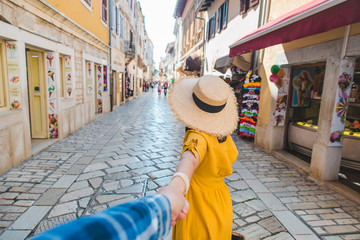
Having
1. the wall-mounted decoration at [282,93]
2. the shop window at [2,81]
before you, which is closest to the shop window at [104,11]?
the shop window at [2,81]

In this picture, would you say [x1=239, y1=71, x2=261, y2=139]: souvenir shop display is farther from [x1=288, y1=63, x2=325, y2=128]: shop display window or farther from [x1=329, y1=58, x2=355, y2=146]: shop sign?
[x1=329, y1=58, x2=355, y2=146]: shop sign

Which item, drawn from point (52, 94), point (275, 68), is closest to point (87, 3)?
point (52, 94)

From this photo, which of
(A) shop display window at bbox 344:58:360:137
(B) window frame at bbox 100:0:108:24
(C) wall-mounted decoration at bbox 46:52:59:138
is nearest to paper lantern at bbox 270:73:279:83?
(A) shop display window at bbox 344:58:360:137

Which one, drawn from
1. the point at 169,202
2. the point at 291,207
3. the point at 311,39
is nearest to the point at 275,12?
the point at 311,39

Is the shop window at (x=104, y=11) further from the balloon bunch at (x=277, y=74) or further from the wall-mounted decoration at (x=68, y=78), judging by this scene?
the balloon bunch at (x=277, y=74)

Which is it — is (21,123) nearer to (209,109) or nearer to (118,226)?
(209,109)

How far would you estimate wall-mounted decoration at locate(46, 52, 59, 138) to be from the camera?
6148 mm

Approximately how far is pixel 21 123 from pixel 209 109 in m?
4.86

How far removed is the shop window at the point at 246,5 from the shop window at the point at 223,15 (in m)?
2.14

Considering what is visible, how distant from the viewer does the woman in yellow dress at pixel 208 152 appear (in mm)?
1404

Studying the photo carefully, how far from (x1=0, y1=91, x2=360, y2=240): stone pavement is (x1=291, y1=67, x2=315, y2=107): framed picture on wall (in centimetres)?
166

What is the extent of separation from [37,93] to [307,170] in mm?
6951

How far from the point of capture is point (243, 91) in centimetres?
744

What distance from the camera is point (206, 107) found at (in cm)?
143
